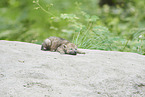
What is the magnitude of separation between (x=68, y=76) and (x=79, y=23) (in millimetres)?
3179

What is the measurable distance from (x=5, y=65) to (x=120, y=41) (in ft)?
12.2

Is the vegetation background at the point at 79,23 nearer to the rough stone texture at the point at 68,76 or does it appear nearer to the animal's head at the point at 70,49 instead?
the animal's head at the point at 70,49

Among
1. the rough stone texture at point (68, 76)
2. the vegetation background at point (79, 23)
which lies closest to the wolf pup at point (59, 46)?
the rough stone texture at point (68, 76)

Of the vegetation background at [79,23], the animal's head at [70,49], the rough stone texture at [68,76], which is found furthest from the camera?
the vegetation background at [79,23]

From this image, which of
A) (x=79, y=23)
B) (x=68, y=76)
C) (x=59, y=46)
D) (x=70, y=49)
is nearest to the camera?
(x=68, y=76)

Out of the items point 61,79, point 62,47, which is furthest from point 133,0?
point 61,79

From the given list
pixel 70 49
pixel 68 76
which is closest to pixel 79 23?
pixel 70 49

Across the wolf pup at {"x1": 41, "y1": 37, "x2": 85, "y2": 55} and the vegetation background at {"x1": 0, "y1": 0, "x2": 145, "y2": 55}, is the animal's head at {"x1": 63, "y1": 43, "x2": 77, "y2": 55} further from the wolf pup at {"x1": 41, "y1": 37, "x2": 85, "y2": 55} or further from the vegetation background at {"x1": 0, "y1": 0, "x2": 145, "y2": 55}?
the vegetation background at {"x1": 0, "y1": 0, "x2": 145, "y2": 55}

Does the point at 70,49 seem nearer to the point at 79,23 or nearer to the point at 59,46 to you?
the point at 59,46

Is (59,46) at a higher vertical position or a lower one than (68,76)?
higher

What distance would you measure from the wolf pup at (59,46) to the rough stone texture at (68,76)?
337mm

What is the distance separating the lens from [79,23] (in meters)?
5.75

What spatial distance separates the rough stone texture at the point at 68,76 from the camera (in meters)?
2.29

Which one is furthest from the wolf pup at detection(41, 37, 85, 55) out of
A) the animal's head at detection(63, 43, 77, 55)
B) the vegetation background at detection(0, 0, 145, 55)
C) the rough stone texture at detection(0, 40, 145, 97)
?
the vegetation background at detection(0, 0, 145, 55)
